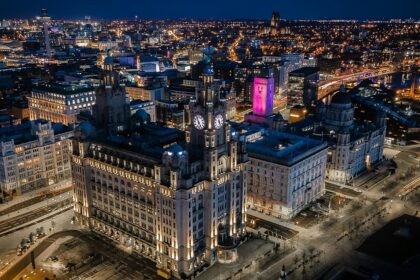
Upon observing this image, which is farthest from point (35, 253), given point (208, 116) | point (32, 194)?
point (208, 116)

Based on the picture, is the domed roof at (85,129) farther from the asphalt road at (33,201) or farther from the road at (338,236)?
the road at (338,236)

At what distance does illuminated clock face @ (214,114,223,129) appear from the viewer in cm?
12129

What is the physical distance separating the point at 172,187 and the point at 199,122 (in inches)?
804

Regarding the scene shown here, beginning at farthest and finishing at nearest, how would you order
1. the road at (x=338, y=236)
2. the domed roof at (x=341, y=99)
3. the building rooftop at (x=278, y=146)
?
the domed roof at (x=341, y=99)
the building rooftop at (x=278, y=146)
the road at (x=338, y=236)

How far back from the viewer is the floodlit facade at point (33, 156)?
16600 centimetres

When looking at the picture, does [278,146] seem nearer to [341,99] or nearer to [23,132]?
[341,99]

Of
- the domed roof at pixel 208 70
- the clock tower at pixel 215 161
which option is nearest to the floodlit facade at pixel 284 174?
the clock tower at pixel 215 161

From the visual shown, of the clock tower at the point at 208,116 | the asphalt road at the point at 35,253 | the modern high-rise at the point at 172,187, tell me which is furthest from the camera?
the asphalt road at the point at 35,253

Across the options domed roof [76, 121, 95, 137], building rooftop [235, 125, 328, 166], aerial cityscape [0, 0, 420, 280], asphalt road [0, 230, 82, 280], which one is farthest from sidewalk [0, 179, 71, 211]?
building rooftop [235, 125, 328, 166]

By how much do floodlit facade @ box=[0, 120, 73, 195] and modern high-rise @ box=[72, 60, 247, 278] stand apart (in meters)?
32.1

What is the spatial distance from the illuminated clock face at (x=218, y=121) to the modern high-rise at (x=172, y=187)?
0.28 meters

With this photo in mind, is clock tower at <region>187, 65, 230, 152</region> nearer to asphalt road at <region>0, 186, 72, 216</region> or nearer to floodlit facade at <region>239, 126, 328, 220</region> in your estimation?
floodlit facade at <region>239, 126, 328, 220</region>

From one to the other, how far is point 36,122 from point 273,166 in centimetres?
9899

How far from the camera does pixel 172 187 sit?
115 metres
